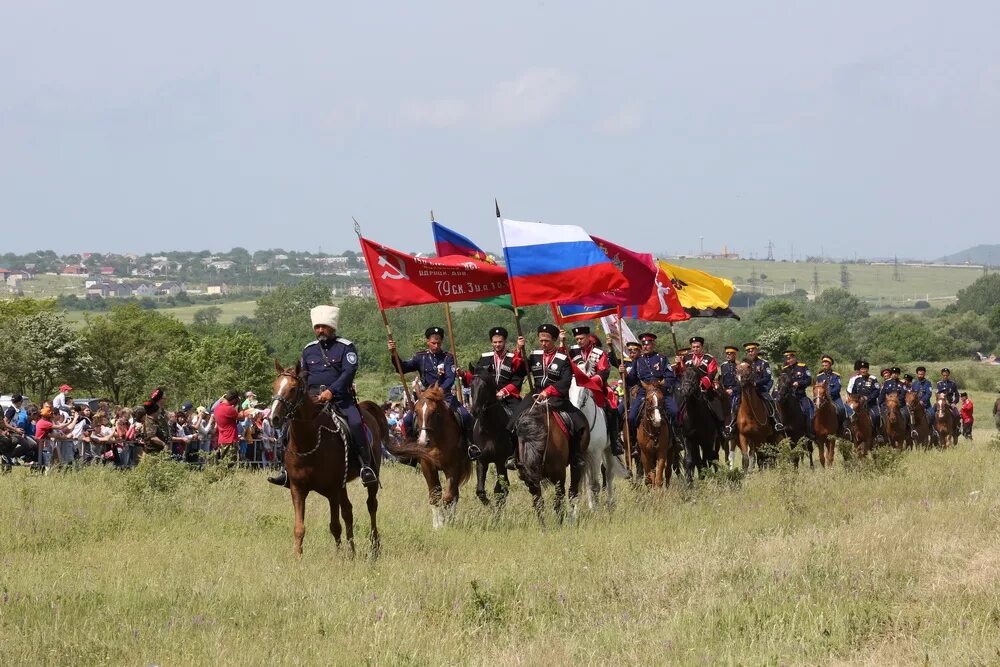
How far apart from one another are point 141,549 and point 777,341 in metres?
72.6

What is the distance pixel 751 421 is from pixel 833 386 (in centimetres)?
581

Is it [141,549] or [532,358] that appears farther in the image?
[532,358]

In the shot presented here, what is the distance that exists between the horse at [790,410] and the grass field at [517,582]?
21.3ft

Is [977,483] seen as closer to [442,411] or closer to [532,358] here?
[532,358]

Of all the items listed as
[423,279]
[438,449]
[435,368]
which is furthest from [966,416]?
[438,449]

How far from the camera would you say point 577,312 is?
21594mm

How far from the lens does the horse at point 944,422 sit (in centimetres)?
3781

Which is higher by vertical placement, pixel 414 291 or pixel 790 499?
pixel 414 291

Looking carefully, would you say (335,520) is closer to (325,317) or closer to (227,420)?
(325,317)

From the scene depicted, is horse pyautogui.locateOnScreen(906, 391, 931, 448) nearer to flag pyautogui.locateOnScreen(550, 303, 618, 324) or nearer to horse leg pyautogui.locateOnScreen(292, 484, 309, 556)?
flag pyautogui.locateOnScreen(550, 303, 618, 324)

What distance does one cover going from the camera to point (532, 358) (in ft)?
56.0

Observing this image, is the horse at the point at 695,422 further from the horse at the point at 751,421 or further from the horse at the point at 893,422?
the horse at the point at 893,422

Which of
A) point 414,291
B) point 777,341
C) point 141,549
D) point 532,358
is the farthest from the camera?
point 777,341

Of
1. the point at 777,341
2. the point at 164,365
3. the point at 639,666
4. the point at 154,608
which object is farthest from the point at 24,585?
the point at 777,341
